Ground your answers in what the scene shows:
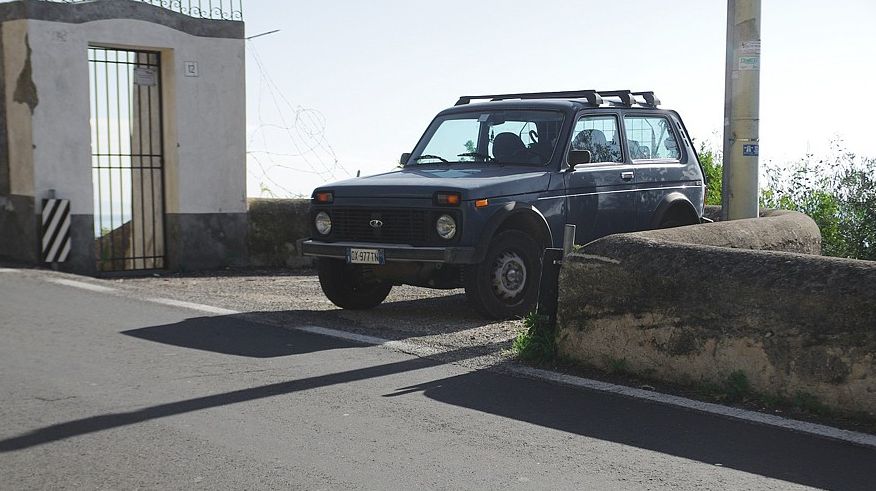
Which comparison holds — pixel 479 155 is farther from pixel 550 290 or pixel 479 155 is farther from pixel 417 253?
pixel 550 290

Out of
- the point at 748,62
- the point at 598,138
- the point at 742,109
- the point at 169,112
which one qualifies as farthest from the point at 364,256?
the point at 169,112

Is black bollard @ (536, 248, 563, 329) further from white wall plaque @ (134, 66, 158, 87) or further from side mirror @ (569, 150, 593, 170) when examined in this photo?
white wall plaque @ (134, 66, 158, 87)

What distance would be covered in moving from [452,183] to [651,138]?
294cm

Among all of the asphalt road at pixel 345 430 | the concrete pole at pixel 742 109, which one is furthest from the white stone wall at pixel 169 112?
the concrete pole at pixel 742 109

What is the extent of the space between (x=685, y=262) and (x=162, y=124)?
11979mm

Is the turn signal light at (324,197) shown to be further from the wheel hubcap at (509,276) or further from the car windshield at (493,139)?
the wheel hubcap at (509,276)

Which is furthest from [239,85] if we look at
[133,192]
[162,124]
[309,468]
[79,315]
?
[309,468]

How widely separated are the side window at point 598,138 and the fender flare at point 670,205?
27.6 inches

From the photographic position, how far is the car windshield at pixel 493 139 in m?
10.8

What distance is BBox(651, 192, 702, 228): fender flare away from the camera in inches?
455

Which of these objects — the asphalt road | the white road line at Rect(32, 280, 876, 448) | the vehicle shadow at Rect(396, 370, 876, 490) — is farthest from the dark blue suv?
the vehicle shadow at Rect(396, 370, 876, 490)

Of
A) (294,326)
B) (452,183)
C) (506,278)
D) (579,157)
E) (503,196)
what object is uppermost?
(579,157)

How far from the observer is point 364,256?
1012 cm

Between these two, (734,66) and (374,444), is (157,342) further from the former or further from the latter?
(734,66)
